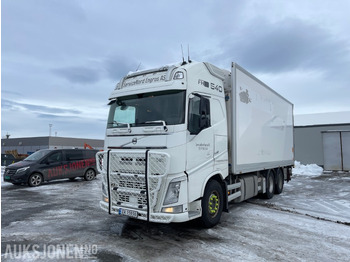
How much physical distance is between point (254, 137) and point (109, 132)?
445 centimetres

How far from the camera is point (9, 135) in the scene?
75.9 metres

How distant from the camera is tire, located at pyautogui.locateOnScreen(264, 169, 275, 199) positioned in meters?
10.2

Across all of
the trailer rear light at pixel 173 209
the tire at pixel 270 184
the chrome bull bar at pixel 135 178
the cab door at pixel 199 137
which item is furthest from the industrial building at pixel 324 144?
the chrome bull bar at pixel 135 178

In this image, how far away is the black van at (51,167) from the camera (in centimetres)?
1296

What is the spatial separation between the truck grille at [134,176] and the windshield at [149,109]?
726 mm

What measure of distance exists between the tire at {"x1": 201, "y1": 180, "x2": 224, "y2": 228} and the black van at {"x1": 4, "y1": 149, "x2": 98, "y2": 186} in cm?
1023

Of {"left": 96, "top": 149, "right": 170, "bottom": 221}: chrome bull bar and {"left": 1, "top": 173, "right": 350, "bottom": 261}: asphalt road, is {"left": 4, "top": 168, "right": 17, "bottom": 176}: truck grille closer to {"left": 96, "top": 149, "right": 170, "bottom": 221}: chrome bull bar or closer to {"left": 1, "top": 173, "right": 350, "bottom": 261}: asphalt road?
{"left": 1, "top": 173, "right": 350, "bottom": 261}: asphalt road

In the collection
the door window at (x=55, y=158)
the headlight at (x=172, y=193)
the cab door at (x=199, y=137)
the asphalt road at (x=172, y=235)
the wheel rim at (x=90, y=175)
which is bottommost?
the asphalt road at (x=172, y=235)

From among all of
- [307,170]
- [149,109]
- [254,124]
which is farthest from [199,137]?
[307,170]

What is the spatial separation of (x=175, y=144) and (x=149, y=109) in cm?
106

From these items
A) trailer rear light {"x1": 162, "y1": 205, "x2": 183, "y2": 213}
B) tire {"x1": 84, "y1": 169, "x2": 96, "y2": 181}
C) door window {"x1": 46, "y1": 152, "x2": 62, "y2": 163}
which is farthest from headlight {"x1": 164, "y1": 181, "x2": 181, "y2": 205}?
tire {"x1": 84, "y1": 169, "x2": 96, "y2": 181}

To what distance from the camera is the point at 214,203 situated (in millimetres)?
6352

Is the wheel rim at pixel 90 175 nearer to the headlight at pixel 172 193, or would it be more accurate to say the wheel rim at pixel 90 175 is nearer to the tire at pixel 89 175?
the tire at pixel 89 175

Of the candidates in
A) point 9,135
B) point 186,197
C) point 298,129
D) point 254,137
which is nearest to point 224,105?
point 254,137
